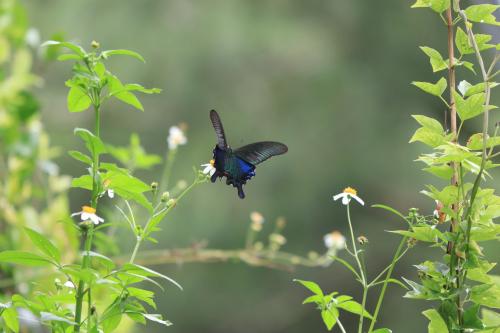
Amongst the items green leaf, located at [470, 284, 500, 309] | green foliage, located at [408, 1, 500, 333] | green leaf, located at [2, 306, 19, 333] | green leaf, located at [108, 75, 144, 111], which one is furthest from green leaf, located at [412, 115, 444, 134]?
green leaf, located at [2, 306, 19, 333]

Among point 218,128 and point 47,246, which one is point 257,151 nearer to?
point 218,128

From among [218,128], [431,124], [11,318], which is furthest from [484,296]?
[11,318]

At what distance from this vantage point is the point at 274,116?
4.53 meters

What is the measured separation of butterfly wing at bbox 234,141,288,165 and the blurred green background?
3.35 meters

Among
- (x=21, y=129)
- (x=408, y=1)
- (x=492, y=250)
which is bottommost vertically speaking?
(x=492, y=250)

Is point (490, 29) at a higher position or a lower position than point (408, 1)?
lower

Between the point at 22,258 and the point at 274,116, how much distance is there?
399 cm

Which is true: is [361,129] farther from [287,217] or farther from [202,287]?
[202,287]

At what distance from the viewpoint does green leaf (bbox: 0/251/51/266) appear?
553mm

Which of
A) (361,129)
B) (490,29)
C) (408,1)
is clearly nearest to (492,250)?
(361,129)

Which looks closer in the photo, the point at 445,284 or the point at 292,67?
the point at 445,284

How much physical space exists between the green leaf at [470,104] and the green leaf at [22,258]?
14.3 inches

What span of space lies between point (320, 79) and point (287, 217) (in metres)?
0.92

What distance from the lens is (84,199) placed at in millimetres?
4445
